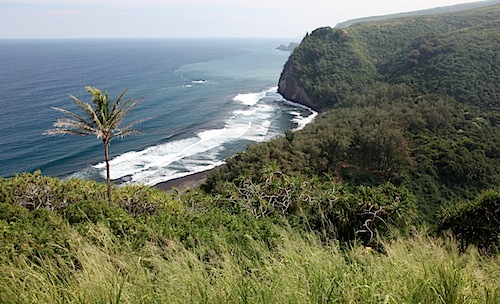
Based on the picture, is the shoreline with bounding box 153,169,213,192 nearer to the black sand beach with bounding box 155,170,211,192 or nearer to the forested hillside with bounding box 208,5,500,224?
the black sand beach with bounding box 155,170,211,192

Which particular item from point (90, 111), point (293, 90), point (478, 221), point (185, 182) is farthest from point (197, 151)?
point (293, 90)

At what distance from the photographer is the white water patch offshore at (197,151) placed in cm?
3562

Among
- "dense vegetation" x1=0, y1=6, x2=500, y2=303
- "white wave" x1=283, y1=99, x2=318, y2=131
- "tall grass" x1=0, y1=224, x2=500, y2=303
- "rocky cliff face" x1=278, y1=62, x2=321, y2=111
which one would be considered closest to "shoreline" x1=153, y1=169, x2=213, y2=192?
"dense vegetation" x1=0, y1=6, x2=500, y2=303

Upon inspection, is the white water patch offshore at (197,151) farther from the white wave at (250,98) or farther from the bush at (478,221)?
the bush at (478,221)

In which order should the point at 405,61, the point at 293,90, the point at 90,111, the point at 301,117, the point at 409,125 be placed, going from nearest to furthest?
the point at 90,111, the point at 409,125, the point at 301,117, the point at 405,61, the point at 293,90

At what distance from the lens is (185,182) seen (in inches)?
1348

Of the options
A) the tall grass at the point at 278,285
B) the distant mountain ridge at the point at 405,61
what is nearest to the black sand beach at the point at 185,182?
the tall grass at the point at 278,285

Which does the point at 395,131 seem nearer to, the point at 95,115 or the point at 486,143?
the point at 486,143

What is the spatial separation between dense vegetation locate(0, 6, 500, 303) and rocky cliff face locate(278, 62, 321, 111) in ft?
4.99

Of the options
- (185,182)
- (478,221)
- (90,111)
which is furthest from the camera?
(185,182)

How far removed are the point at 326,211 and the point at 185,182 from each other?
819 inches

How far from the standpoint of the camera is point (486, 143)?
33281 millimetres

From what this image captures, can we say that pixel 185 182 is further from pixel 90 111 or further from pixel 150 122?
pixel 90 111

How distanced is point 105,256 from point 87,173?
34.1m
